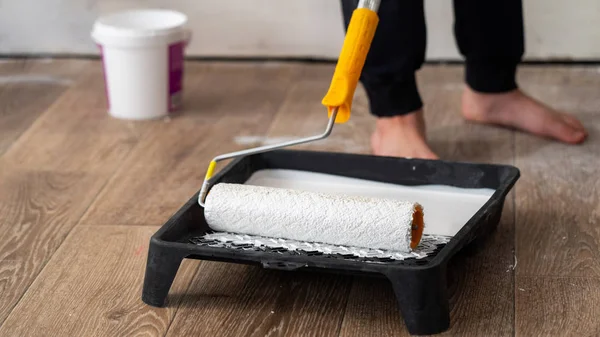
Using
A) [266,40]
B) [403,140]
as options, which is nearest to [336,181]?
[403,140]

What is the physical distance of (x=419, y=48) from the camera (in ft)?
4.81

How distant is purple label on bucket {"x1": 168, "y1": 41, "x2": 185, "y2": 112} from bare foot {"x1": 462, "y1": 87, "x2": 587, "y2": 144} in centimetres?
61

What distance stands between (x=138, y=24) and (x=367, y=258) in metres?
Result: 1.00

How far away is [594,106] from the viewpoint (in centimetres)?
186

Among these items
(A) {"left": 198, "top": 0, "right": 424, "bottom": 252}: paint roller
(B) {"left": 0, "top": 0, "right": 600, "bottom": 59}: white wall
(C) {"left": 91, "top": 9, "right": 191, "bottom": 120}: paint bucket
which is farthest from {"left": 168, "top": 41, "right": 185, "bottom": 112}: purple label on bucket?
(A) {"left": 198, "top": 0, "right": 424, "bottom": 252}: paint roller

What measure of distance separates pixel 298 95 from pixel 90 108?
465 mm

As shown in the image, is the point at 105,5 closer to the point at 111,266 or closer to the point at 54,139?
the point at 54,139

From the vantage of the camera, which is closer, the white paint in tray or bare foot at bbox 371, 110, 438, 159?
the white paint in tray

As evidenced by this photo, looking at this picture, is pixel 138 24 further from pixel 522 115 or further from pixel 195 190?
pixel 522 115

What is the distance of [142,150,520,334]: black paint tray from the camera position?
0.98m

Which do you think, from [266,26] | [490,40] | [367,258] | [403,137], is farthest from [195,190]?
[266,26]

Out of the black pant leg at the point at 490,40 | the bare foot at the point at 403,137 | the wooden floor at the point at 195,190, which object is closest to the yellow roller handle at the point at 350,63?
the wooden floor at the point at 195,190

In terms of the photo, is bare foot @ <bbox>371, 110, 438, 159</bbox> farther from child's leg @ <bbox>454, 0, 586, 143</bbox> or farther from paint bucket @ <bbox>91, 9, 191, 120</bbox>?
Result: paint bucket @ <bbox>91, 9, 191, 120</bbox>

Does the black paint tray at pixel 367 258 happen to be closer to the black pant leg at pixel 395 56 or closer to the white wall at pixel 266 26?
the black pant leg at pixel 395 56
